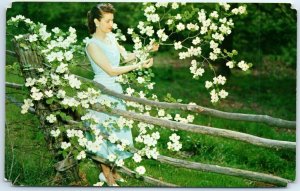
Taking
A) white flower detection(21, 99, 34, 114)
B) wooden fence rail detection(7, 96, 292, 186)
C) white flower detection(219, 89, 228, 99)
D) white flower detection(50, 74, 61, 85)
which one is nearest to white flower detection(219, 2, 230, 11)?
white flower detection(219, 89, 228, 99)

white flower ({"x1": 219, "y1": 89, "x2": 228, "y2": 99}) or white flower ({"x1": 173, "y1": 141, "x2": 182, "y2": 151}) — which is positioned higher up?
white flower ({"x1": 219, "y1": 89, "x2": 228, "y2": 99})

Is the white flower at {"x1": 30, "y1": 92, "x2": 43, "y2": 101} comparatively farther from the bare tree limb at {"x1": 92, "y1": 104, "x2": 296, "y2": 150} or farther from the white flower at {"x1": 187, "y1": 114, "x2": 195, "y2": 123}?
the white flower at {"x1": 187, "y1": 114, "x2": 195, "y2": 123}

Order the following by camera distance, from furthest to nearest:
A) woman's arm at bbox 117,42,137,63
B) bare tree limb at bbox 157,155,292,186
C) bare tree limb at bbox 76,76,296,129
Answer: woman's arm at bbox 117,42,137,63 → bare tree limb at bbox 157,155,292,186 → bare tree limb at bbox 76,76,296,129

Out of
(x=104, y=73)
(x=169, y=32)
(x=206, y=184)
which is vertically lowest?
(x=206, y=184)

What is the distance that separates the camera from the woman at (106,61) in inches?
166

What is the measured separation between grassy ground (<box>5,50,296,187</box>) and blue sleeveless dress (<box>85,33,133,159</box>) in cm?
8

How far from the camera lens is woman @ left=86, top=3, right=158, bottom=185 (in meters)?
4.22

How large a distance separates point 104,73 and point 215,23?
3.14 ft

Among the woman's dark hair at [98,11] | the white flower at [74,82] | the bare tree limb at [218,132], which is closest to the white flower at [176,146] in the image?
the bare tree limb at [218,132]

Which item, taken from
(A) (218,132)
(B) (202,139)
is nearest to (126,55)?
(B) (202,139)

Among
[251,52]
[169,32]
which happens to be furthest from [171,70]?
[251,52]

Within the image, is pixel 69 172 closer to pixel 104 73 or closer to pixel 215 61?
pixel 104 73

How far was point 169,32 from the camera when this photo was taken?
435 centimetres

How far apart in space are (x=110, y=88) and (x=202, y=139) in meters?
0.82
